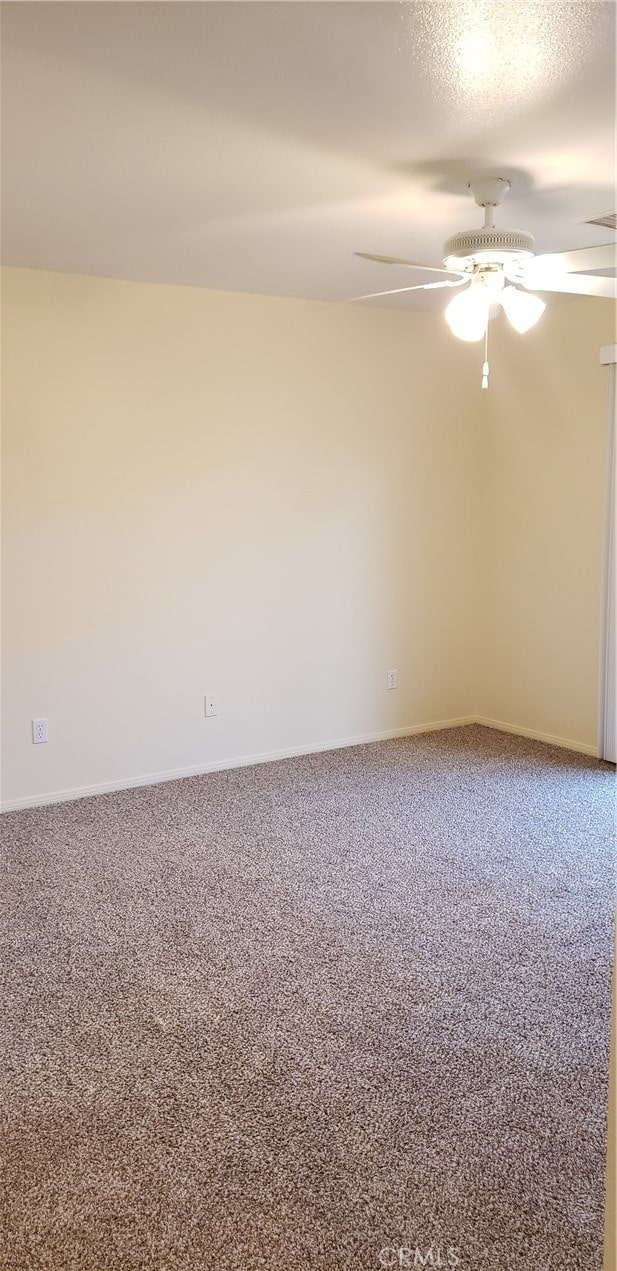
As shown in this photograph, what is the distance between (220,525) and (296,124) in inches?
92.8

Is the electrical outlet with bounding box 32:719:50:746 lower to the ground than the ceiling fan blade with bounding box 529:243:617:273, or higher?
lower

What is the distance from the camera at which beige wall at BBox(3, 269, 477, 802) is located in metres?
4.16

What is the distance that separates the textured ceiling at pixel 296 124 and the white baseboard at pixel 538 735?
2.56 metres

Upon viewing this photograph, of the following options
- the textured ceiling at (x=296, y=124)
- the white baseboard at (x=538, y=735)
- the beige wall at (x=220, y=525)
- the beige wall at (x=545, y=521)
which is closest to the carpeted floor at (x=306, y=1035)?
the beige wall at (x=220, y=525)

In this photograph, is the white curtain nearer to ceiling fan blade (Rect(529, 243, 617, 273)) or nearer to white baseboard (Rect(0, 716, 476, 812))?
white baseboard (Rect(0, 716, 476, 812))

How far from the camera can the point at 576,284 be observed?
303 centimetres

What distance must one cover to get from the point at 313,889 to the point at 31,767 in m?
1.56

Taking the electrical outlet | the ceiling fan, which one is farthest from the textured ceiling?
the electrical outlet

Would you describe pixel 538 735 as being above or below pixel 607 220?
below

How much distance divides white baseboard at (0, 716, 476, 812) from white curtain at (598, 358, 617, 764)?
3.24 feet

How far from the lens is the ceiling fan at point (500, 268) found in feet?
9.16

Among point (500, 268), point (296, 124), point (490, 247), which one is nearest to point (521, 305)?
point (500, 268)

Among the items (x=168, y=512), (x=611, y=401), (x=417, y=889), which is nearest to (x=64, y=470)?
(x=168, y=512)

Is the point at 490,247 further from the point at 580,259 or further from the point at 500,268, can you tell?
the point at 580,259
